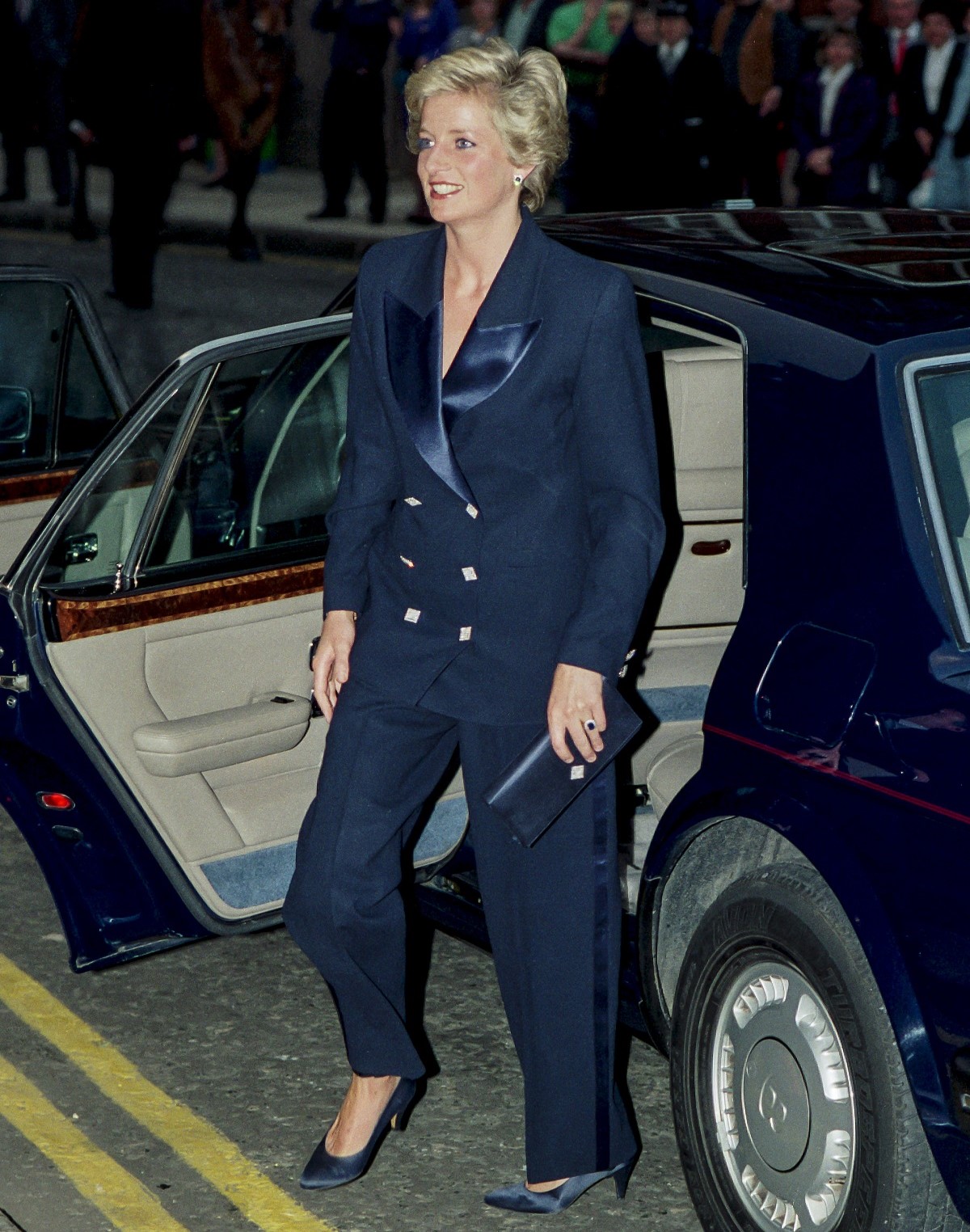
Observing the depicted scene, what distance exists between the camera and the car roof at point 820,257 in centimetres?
322

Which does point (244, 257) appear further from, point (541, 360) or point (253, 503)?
point (541, 360)

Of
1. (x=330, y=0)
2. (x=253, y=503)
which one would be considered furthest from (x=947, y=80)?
(x=253, y=503)

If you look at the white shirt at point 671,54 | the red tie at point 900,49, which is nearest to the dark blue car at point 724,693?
the red tie at point 900,49

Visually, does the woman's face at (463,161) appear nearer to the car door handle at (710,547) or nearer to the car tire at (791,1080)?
the car tire at (791,1080)

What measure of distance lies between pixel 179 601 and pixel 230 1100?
0.99 meters

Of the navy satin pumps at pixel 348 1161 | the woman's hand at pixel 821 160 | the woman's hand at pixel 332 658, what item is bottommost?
the navy satin pumps at pixel 348 1161

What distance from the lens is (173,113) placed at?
12.2 meters

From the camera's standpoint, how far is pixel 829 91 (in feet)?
41.3

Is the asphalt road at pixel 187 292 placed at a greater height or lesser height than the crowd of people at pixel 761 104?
lesser

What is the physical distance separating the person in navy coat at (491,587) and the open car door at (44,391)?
2277 millimetres

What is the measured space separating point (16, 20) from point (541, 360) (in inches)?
627

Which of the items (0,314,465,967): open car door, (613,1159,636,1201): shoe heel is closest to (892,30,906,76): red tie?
(0,314,465,967): open car door

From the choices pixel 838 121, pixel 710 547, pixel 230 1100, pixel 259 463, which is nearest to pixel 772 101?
pixel 838 121

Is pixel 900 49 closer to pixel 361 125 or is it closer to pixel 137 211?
pixel 137 211
